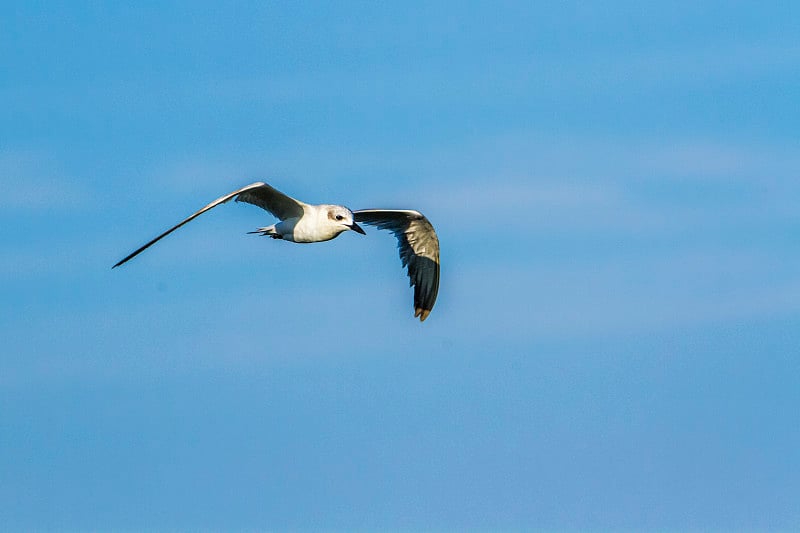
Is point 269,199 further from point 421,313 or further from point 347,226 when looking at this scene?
point 421,313

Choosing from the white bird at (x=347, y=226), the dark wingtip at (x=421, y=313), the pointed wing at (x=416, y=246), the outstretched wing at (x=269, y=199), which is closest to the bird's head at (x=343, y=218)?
the white bird at (x=347, y=226)

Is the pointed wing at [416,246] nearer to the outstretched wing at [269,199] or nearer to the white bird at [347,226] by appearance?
the white bird at [347,226]

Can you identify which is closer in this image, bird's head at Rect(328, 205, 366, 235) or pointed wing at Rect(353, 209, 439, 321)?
bird's head at Rect(328, 205, 366, 235)

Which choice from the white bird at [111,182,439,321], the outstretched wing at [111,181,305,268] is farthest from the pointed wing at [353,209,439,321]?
the outstretched wing at [111,181,305,268]

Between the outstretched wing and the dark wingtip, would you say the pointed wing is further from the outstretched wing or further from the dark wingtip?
the outstretched wing

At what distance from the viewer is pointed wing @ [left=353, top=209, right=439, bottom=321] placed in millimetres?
30500

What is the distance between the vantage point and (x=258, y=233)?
1081 inches

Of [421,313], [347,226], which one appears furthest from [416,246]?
[347,226]

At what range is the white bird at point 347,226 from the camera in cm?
2634

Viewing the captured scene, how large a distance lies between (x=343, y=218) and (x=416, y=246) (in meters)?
5.00

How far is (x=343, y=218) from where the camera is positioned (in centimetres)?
2636

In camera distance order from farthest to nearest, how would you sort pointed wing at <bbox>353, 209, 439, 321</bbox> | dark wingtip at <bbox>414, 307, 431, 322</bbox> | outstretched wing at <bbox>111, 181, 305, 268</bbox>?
dark wingtip at <bbox>414, 307, 431, 322</bbox> → pointed wing at <bbox>353, 209, 439, 321</bbox> → outstretched wing at <bbox>111, 181, 305, 268</bbox>

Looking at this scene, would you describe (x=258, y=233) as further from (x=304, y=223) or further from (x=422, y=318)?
(x=422, y=318)

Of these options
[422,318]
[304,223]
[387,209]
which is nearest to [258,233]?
[304,223]
